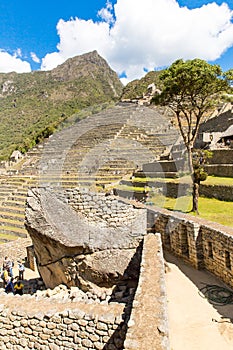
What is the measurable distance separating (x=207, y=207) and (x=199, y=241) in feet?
18.9

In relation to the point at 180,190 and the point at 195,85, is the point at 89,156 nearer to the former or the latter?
the point at 180,190

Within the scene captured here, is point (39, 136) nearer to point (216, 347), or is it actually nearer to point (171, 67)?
point (171, 67)

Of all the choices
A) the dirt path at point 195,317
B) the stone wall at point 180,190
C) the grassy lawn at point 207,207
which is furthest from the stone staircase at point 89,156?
the dirt path at point 195,317

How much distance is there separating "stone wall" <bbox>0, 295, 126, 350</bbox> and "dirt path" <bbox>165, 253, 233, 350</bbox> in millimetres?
835

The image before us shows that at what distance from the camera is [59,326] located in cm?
408

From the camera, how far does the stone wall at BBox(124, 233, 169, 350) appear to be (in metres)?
2.75

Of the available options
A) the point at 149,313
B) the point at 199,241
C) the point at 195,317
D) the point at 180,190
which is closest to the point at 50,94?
the point at 180,190

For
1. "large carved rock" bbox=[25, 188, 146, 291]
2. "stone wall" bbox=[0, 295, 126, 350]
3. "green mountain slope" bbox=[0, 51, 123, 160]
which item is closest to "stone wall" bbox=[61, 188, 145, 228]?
"large carved rock" bbox=[25, 188, 146, 291]

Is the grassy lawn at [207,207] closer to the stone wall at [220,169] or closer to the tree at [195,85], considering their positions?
the tree at [195,85]

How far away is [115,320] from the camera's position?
3736 millimetres

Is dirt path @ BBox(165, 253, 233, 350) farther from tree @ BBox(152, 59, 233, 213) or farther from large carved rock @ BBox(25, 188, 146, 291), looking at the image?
tree @ BBox(152, 59, 233, 213)

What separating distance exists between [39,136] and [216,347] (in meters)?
48.5

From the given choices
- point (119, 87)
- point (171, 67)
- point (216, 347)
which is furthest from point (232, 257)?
point (119, 87)

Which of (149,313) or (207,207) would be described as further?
(207,207)
